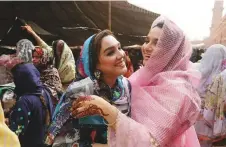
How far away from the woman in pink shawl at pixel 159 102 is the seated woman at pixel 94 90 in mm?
79

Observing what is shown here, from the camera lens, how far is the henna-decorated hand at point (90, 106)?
151 centimetres

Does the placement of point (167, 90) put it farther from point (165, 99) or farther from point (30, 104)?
point (30, 104)

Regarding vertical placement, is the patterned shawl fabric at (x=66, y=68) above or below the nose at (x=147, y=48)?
below

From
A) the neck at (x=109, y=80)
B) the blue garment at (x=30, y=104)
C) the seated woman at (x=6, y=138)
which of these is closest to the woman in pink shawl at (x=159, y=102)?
the neck at (x=109, y=80)

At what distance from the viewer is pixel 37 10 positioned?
5176 mm

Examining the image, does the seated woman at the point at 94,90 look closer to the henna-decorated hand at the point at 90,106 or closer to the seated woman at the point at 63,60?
the henna-decorated hand at the point at 90,106

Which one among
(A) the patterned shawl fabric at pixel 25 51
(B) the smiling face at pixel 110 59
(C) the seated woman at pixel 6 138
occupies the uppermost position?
(B) the smiling face at pixel 110 59

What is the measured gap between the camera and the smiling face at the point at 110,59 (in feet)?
5.64

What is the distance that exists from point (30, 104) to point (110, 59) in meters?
1.18

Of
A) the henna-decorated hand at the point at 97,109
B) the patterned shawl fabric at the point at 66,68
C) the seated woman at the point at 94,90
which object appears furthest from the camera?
the patterned shawl fabric at the point at 66,68

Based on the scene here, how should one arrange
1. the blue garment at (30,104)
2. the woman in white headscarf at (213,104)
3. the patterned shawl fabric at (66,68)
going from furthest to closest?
1. the patterned shawl fabric at (66,68)
2. the woman in white headscarf at (213,104)
3. the blue garment at (30,104)

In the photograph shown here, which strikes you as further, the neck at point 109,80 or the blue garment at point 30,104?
the blue garment at point 30,104

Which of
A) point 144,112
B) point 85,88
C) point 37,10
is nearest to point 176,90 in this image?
point 144,112

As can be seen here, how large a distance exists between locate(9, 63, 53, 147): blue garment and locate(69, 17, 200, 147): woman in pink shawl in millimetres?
1097
